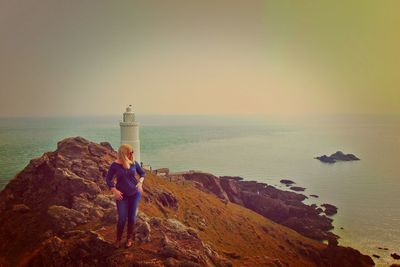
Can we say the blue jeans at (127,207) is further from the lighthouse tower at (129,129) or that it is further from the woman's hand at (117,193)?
the lighthouse tower at (129,129)

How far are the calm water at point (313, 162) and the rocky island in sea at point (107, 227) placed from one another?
11452mm

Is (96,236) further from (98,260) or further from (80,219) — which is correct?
(80,219)

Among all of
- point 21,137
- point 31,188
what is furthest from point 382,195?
point 21,137

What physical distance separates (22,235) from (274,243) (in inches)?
584

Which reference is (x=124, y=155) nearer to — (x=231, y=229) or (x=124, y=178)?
(x=124, y=178)

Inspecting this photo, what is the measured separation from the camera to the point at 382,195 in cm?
4209

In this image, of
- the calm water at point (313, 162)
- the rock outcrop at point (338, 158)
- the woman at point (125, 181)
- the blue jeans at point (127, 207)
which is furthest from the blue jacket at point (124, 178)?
the rock outcrop at point (338, 158)

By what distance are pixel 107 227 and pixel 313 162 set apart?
65962mm

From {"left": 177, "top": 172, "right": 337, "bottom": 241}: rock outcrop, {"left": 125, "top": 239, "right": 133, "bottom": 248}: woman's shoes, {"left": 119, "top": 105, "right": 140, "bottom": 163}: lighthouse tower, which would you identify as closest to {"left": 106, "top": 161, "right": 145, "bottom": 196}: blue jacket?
{"left": 125, "top": 239, "right": 133, "bottom": 248}: woman's shoes

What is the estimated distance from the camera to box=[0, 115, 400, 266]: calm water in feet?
113

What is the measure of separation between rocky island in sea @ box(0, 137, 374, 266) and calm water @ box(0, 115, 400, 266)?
11.5 m

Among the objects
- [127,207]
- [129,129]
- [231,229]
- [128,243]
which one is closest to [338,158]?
[231,229]

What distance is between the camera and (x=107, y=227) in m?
10.4

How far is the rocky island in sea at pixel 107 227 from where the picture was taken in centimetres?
919
